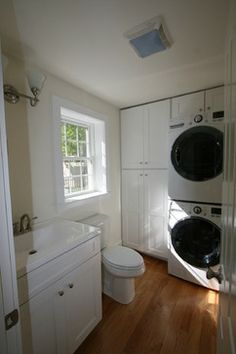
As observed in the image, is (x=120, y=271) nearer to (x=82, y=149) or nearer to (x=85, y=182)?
(x=85, y=182)

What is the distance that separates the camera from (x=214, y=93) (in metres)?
1.88

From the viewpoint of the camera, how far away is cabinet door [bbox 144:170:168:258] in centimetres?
229

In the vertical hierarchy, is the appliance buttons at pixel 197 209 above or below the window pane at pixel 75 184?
below

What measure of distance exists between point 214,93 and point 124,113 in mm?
1155

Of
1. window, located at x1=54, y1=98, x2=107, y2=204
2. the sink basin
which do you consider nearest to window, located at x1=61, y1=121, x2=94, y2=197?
window, located at x1=54, y1=98, x2=107, y2=204

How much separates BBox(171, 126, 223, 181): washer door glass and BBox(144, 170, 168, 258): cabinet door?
1.43 feet

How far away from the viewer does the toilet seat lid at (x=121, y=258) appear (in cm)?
162

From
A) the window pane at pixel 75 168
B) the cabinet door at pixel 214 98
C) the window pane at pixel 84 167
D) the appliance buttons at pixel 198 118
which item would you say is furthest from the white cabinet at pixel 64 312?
the cabinet door at pixel 214 98

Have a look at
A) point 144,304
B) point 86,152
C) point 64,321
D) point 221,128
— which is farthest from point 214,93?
point 64,321

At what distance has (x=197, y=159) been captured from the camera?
1.75 meters

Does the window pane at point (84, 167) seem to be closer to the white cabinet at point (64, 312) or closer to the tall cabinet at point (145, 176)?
the tall cabinet at point (145, 176)

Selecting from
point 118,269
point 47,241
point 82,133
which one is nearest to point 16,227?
point 47,241

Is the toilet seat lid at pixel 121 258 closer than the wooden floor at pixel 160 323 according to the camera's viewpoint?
No

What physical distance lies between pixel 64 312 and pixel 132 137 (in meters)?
2.06
